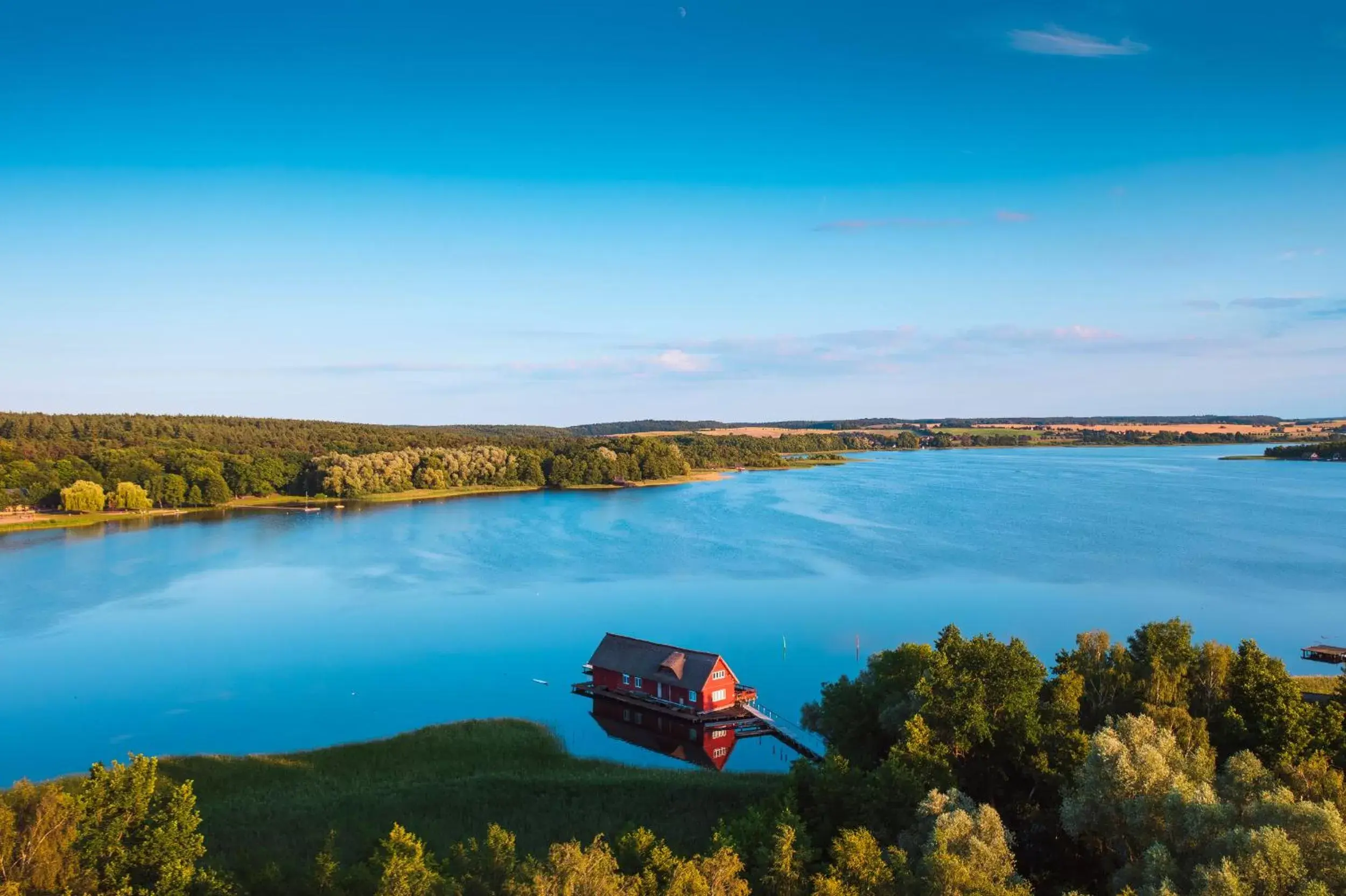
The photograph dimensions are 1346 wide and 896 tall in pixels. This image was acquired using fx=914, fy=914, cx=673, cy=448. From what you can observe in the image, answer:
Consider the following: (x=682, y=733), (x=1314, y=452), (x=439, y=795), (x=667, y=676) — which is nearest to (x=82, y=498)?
(x=667, y=676)

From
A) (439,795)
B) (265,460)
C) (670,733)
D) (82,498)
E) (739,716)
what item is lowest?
(670,733)

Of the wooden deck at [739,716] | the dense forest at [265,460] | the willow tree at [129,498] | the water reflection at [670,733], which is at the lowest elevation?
the water reflection at [670,733]

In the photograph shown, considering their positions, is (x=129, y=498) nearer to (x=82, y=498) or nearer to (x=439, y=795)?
(x=82, y=498)

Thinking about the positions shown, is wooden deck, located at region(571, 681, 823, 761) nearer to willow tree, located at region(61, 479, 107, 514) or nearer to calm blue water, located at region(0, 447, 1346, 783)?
calm blue water, located at region(0, 447, 1346, 783)

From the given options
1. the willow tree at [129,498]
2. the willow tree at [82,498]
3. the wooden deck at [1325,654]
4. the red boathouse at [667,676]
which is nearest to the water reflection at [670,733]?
the red boathouse at [667,676]

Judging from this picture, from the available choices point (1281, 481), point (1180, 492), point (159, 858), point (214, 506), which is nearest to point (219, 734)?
point (159, 858)

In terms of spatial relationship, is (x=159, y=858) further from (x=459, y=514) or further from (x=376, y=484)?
(x=376, y=484)

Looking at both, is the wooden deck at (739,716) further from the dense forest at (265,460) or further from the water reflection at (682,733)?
the dense forest at (265,460)
